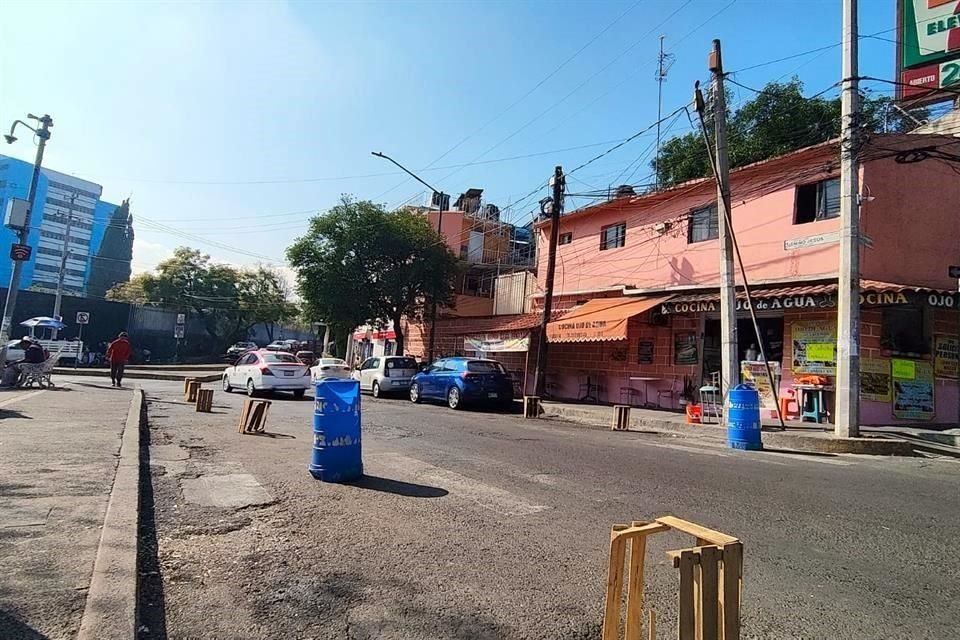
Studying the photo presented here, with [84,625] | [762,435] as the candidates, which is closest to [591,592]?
[84,625]

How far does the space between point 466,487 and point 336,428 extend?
1.53 m

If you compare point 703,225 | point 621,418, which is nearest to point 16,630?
point 621,418

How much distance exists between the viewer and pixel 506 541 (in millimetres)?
4633

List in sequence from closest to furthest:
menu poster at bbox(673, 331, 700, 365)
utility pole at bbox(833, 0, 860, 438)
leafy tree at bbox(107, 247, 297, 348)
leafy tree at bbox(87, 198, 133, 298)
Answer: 1. utility pole at bbox(833, 0, 860, 438)
2. menu poster at bbox(673, 331, 700, 365)
3. leafy tree at bbox(107, 247, 297, 348)
4. leafy tree at bbox(87, 198, 133, 298)

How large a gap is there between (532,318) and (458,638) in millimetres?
20735

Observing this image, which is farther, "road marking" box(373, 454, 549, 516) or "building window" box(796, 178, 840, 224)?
"building window" box(796, 178, 840, 224)

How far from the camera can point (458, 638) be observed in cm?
309

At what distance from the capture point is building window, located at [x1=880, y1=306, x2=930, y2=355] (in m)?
13.9

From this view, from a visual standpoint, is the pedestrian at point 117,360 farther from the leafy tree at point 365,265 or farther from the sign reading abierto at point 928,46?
the sign reading abierto at point 928,46

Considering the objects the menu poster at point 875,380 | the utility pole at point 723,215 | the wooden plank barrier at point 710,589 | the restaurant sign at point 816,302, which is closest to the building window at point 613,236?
the restaurant sign at point 816,302

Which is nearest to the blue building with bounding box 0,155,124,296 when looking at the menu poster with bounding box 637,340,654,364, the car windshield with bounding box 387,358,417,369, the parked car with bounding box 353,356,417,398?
the parked car with bounding box 353,356,417,398

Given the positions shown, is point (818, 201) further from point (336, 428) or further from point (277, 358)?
point (277, 358)

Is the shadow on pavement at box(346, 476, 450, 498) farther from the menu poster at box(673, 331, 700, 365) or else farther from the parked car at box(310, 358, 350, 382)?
the menu poster at box(673, 331, 700, 365)

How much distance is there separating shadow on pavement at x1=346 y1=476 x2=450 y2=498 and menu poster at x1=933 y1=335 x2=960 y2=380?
1354 cm
